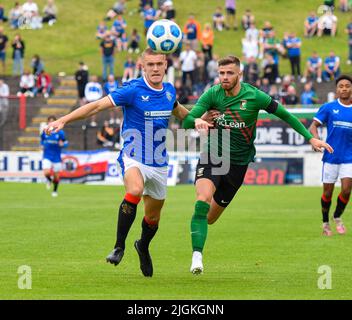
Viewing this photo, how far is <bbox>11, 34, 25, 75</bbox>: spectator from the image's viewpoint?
147ft

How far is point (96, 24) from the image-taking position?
56.0 m

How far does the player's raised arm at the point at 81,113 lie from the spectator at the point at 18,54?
111ft

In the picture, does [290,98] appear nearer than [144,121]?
No

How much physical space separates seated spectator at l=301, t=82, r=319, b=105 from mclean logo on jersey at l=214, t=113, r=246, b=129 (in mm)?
24763

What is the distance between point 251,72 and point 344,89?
22462 millimetres

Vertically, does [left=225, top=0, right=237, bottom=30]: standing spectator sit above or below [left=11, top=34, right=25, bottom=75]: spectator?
above

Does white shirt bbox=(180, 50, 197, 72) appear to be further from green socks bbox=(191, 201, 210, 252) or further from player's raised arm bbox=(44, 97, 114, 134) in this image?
player's raised arm bbox=(44, 97, 114, 134)

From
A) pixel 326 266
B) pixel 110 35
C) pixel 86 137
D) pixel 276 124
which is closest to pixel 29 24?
pixel 110 35

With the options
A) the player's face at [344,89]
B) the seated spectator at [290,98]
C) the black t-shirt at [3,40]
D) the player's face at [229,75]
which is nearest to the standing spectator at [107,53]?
the black t-shirt at [3,40]

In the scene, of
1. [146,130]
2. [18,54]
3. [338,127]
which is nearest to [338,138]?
[338,127]

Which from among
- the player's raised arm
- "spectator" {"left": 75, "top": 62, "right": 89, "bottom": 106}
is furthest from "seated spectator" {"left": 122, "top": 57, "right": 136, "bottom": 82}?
the player's raised arm

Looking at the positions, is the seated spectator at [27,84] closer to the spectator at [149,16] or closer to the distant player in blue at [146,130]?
the spectator at [149,16]

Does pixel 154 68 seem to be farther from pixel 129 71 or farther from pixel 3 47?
pixel 3 47

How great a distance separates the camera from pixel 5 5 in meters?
55.3
